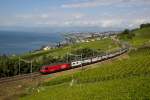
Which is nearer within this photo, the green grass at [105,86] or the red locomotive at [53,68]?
the green grass at [105,86]

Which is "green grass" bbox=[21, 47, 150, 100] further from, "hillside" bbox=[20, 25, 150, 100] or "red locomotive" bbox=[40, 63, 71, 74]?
"red locomotive" bbox=[40, 63, 71, 74]

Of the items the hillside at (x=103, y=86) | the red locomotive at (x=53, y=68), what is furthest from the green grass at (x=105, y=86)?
the red locomotive at (x=53, y=68)

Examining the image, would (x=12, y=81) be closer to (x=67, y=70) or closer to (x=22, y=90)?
(x=22, y=90)

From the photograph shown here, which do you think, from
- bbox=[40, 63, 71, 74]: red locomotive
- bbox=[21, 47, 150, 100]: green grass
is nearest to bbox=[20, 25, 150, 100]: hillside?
bbox=[21, 47, 150, 100]: green grass

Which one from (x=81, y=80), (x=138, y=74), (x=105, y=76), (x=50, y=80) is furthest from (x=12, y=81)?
(x=138, y=74)

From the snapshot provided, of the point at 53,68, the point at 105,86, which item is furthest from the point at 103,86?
the point at 53,68

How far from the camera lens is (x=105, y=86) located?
44.4 metres

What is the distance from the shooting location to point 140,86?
3919 cm

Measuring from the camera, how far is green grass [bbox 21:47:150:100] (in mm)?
36500

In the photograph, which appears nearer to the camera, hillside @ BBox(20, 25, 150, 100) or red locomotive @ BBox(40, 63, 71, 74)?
hillside @ BBox(20, 25, 150, 100)

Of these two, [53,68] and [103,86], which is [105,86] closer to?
[103,86]

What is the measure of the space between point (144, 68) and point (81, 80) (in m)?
11.2

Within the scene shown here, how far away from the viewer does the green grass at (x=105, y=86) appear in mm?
36500

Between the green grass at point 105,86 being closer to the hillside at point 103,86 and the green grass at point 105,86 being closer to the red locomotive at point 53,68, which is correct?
the hillside at point 103,86
